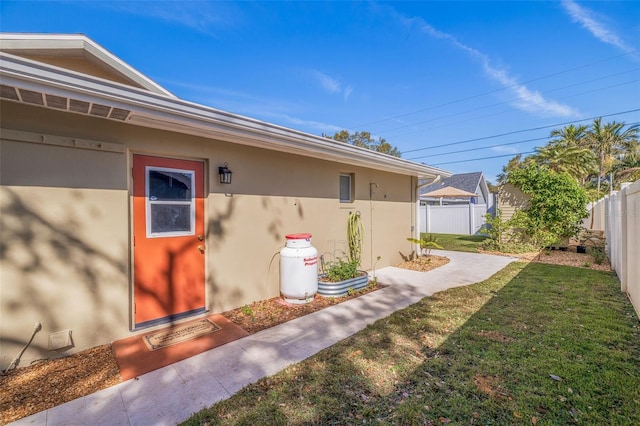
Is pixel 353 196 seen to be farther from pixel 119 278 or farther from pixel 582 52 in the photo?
pixel 582 52

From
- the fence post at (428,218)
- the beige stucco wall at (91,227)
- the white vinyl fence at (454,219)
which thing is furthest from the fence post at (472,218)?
the beige stucco wall at (91,227)

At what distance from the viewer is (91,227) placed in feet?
10.3

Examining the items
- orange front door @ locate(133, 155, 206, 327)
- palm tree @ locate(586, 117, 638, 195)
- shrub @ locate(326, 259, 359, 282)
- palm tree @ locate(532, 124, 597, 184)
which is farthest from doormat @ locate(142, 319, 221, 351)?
palm tree @ locate(586, 117, 638, 195)

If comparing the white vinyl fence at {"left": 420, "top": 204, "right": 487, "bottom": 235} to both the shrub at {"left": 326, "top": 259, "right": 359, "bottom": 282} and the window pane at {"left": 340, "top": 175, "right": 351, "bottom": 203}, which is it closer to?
the window pane at {"left": 340, "top": 175, "right": 351, "bottom": 203}

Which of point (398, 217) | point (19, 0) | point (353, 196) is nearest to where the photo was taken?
point (19, 0)

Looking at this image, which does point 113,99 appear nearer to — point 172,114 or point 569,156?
point 172,114

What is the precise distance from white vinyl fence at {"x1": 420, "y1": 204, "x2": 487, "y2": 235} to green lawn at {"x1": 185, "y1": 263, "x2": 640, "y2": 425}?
476 inches

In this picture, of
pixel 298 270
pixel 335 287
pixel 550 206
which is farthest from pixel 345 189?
pixel 550 206

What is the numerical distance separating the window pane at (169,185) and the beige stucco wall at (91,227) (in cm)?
27

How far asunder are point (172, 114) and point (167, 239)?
5.37ft

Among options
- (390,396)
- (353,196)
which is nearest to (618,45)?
(353,196)

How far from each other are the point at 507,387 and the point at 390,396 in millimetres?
1044

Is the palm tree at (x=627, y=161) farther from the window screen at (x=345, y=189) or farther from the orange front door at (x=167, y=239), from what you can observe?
the orange front door at (x=167, y=239)

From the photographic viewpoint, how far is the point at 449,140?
24266 mm
